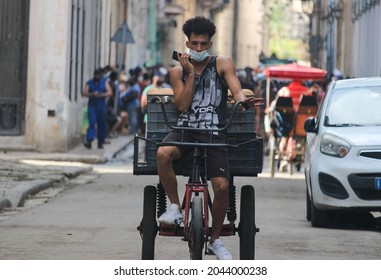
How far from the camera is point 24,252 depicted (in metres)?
12.9

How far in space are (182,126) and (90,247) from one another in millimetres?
2799

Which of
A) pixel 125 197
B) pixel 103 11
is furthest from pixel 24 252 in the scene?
pixel 103 11

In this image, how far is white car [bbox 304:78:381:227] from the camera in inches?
635

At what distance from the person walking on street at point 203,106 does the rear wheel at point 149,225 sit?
170 millimetres

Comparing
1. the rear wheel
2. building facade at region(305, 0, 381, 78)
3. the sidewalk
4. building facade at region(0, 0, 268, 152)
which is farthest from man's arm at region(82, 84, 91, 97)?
the rear wheel

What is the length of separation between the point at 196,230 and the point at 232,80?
3.75ft

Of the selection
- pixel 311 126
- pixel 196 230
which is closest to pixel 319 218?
pixel 311 126

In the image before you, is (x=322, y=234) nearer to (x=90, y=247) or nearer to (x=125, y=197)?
(x=90, y=247)

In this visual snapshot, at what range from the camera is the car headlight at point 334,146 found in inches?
640

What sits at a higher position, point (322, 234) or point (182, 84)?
point (182, 84)

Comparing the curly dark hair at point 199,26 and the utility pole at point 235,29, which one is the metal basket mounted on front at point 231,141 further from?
the utility pole at point 235,29

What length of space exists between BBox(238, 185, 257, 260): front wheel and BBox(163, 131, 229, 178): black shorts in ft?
1.46

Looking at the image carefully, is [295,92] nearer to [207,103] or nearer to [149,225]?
[149,225]
